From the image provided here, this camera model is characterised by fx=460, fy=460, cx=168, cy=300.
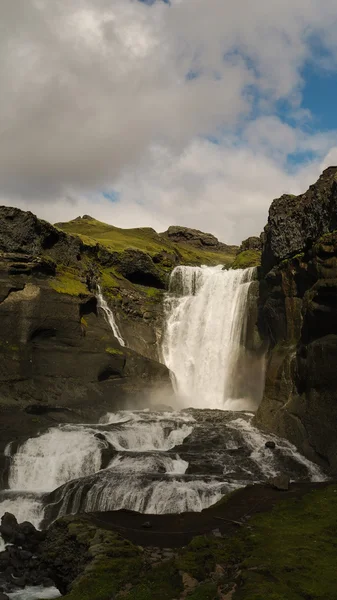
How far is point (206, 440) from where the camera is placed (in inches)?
1463

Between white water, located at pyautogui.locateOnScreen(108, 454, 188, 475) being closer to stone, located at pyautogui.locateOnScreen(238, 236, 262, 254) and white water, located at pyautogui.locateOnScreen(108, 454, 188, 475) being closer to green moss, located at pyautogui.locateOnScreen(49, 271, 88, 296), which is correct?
green moss, located at pyautogui.locateOnScreen(49, 271, 88, 296)

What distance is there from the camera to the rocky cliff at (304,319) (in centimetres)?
3659

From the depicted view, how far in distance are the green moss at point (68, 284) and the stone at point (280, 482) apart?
32595 mm

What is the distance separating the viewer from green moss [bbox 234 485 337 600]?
1490 centimetres

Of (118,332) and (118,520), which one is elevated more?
(118,332)

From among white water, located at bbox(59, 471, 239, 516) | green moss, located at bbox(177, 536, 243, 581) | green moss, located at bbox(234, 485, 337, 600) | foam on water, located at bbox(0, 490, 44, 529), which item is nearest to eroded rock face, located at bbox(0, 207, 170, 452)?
foam on water, located at bbox(0, 490, 44, 529)

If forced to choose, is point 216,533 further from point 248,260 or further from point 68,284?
point 248,260

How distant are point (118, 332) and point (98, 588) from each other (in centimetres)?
4625

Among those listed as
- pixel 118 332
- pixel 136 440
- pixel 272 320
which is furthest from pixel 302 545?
pixel 118 332

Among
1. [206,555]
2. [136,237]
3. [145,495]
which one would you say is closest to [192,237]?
[136,237]

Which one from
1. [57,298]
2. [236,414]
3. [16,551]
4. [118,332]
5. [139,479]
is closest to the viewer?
[16,551]

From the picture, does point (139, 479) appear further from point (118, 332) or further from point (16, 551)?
point (118, 332)

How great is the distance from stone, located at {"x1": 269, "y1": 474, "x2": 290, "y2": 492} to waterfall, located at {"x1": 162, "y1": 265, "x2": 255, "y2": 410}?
26.2 metres

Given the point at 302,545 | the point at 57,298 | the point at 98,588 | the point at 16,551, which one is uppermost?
the point at 57,298
